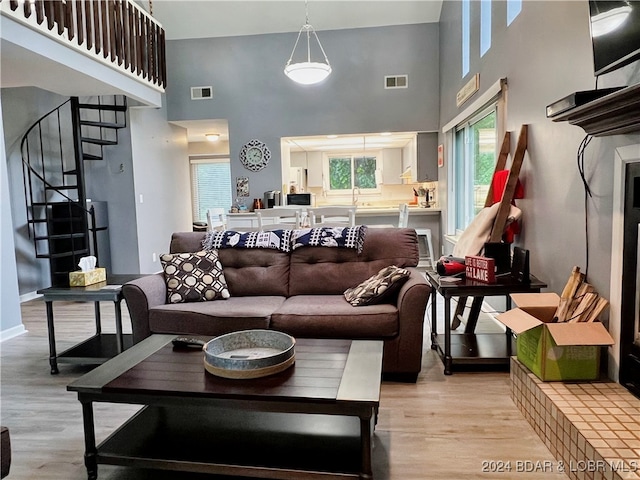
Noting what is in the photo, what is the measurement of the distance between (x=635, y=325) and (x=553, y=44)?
1736 millimetres

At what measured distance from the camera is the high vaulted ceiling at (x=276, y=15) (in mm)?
6355

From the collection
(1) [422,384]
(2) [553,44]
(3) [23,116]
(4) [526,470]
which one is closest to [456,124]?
(2) [553,44]

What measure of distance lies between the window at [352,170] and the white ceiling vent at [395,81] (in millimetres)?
2033

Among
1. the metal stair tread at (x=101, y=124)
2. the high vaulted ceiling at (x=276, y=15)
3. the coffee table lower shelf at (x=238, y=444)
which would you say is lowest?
the coffee table lower shelf at (x=238, y=444)

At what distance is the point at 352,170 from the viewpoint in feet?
28.6

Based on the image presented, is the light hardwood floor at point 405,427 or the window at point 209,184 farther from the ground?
the window at point 209,184

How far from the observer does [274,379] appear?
5.70 ft

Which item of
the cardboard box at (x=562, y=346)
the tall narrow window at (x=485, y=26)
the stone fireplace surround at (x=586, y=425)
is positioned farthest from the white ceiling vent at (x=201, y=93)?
the stone fireplace surround at (x=586, y=425)

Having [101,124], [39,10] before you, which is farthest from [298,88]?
[39,10]

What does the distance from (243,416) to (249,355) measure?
1.05 feet

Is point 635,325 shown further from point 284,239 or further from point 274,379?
point 284,239

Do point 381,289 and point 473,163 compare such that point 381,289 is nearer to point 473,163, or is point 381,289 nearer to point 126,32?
point 473,163

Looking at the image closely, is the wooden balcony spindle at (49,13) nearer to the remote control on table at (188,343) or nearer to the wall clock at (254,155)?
the remote control on table at (188,343)

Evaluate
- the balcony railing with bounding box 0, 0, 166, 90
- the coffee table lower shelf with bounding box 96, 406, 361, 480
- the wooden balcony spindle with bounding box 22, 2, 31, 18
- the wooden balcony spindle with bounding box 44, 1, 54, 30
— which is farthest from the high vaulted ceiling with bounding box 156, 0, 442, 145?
the coffee table lower shelf with bounding box 96, 406, 361, 480
